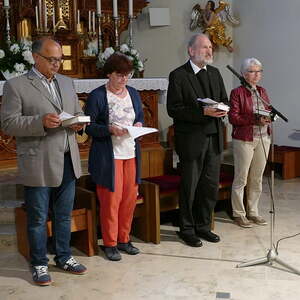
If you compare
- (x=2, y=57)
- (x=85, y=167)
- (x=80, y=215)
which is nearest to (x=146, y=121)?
(x=85, y=167)

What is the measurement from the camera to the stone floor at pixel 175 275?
298cm

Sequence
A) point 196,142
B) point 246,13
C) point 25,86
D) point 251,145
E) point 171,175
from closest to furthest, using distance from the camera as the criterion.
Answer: point 25,86 < point 196,142 < point 251,145 < point 171,175 < point 246,13

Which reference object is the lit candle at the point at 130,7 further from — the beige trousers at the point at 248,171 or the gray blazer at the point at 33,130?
the gray blazer at the point at 33,130

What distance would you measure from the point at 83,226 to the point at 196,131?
3.45ft

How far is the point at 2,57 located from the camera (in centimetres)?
488

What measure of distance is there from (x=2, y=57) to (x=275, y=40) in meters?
3.63

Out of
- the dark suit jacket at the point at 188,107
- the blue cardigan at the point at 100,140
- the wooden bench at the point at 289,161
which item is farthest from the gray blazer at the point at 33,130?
the wooden bench at the point at 289,161

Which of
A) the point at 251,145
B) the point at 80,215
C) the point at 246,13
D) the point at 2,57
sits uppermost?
the point at 246,13

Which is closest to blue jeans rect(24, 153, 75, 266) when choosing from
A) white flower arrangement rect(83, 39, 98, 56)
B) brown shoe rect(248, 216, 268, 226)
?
brown shoe rect(248, 216, 268, 226)

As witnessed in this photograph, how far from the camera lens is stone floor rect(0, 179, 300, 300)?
2.98 metres

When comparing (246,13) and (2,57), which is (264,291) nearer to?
(2,57)

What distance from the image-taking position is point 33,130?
286 centimetres

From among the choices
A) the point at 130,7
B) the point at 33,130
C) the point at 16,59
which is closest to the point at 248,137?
the point at 33,130

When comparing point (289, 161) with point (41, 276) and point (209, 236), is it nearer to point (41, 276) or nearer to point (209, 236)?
point (209, 236)
